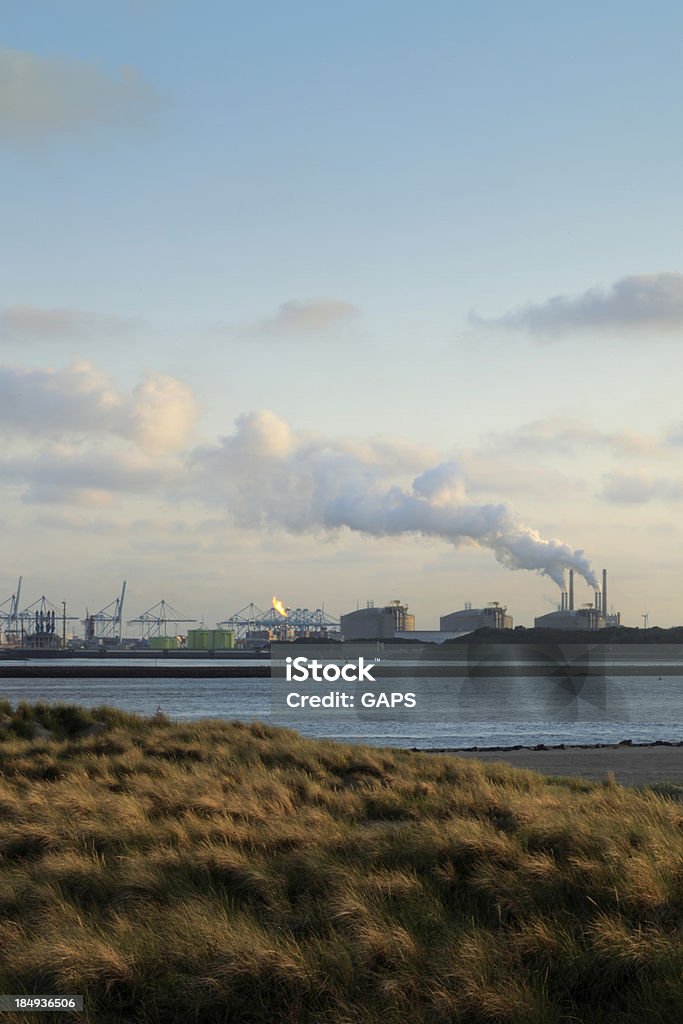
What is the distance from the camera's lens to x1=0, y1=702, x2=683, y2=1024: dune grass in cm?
742

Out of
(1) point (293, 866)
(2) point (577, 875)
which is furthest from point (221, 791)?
(2) point (577, 875)

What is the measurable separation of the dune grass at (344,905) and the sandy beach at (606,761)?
8.22 metres

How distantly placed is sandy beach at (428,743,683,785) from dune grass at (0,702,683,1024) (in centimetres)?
822

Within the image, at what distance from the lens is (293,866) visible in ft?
34.3

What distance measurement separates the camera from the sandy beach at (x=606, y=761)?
23953 millimetres

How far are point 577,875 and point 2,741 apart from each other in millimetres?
17186

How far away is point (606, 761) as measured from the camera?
2798 centimetres

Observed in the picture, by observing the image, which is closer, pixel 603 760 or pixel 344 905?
pixel 344 905

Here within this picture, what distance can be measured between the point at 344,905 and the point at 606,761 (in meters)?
20.5

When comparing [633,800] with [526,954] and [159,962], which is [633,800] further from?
[159,962]
